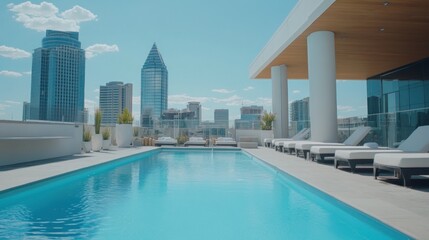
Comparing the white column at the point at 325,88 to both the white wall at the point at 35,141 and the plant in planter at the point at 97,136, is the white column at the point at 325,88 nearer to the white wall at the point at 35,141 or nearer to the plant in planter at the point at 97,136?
the white wall at the point at 35,141

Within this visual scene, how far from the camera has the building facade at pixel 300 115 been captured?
19917 millimetres

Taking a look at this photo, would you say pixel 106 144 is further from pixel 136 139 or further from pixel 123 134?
pixel 136 139

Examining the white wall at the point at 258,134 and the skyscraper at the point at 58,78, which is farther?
the skyscraper at the point at 58,78

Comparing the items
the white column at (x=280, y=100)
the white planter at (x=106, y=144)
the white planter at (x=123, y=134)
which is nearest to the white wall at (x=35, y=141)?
the white planter at (x=106, y=144)

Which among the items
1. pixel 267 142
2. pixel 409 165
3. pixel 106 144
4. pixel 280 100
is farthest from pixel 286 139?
pixel 409 165

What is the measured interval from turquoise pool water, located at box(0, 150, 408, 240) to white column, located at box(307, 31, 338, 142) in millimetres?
4055

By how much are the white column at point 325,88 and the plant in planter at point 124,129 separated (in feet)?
29.6

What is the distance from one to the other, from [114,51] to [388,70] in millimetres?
15623

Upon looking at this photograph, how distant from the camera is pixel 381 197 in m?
4.66

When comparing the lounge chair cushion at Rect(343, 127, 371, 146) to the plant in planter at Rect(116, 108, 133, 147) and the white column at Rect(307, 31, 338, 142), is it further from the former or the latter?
the plant in planter at Rect(116, 108, 133, 147)

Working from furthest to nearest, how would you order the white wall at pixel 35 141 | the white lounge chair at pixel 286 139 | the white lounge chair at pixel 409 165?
1. the white lounge chair at pixel 286 139
2. the white wall at pixel 35 141
3. the white lounge chair at pixel 409 165

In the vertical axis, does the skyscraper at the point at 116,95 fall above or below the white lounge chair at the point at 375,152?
above

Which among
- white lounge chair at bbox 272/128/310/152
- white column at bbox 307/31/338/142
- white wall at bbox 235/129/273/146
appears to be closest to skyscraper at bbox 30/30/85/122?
white wall at bbox 235/129/273/146

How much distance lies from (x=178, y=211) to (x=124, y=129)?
11999mm
